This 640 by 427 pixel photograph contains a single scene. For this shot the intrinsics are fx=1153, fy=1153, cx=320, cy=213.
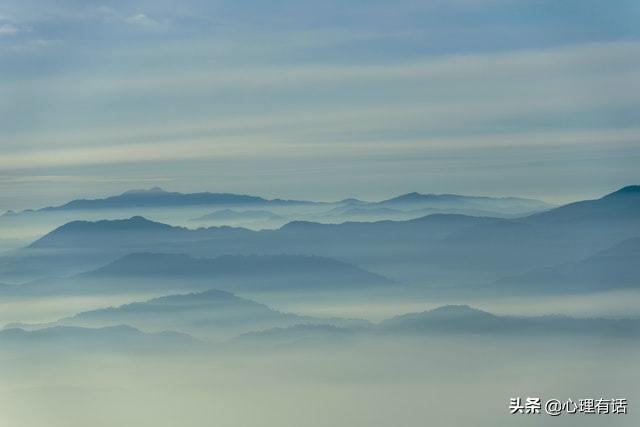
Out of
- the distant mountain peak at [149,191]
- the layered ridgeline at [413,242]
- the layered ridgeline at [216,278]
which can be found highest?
the distant mountain peak at [149,191]

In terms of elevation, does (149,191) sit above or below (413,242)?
above

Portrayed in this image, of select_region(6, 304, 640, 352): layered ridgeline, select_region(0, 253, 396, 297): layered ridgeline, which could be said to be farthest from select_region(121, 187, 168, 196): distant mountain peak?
select_region(6, 304, 640, 352): layered ridgeline

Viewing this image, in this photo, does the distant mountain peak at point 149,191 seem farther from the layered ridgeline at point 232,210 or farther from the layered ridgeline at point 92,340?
the layered ridgeline at point 92,340

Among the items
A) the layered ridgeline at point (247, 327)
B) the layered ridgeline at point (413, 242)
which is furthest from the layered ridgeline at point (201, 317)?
the layered ridgeline at point (413, 242)

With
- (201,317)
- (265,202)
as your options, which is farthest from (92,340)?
(265,202)

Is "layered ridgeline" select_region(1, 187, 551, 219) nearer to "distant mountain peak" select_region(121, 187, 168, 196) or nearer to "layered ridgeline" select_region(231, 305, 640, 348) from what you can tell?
"distant mountain peak" select_region(121, 187, 168, 196)

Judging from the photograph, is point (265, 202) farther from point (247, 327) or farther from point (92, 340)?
point (92, 340)

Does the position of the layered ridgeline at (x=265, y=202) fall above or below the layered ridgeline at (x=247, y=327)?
above

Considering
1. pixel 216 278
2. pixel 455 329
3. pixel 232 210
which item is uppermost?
pixel 232 210
